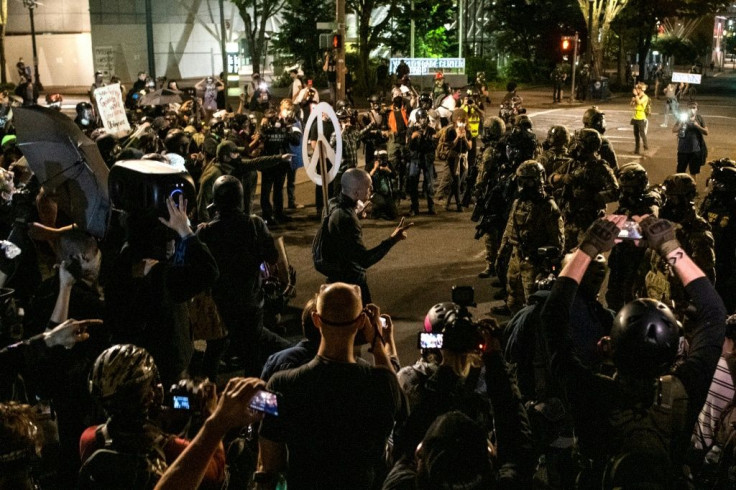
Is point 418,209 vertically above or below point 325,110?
below

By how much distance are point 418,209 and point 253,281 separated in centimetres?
914

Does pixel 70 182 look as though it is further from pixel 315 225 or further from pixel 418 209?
pixel 418 209

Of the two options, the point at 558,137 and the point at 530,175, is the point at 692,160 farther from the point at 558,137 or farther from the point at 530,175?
the point at 530,175

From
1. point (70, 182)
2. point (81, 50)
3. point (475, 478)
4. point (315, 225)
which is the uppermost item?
point (81, 50)

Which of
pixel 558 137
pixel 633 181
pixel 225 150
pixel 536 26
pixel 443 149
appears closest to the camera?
pixel 633 181

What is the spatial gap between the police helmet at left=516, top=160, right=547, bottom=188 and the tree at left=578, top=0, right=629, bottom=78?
130 feet

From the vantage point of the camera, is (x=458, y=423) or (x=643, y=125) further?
(x=643, y=125)

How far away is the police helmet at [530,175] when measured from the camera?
8.44 metres

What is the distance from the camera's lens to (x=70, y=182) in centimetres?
695

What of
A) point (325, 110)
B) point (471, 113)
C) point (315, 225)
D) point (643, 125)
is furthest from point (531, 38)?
point (325, 110)

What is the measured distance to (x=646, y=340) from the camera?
3127 millimetres

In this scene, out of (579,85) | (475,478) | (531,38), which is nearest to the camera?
(475,478)

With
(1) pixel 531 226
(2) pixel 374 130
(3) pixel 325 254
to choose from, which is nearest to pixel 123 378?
(3) pixel 325 254

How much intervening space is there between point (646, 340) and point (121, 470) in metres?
1.89
